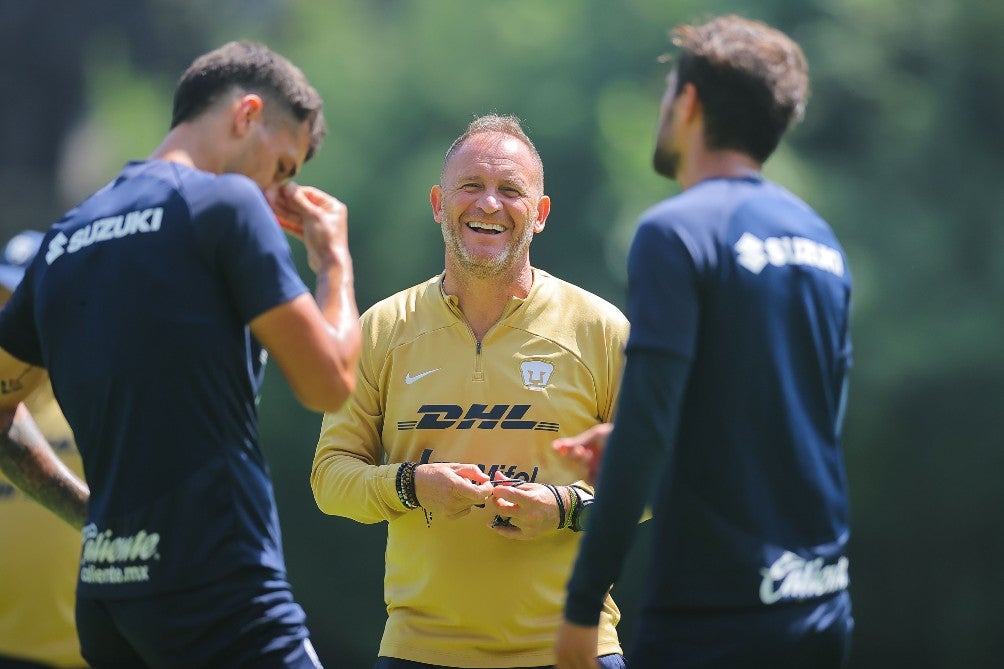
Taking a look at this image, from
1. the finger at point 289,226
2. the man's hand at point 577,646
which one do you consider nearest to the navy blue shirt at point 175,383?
the finger at point 289,226

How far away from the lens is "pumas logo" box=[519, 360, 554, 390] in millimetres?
3932

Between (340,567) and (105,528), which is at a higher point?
(105,528)

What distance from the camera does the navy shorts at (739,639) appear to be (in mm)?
2672

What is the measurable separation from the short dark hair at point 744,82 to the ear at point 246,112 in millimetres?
1050

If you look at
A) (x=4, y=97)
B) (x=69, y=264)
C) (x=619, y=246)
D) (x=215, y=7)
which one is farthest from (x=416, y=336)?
(x=4, y=97)

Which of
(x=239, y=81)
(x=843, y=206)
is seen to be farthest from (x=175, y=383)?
(x=843, y=206)

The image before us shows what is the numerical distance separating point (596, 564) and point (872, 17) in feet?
29.1

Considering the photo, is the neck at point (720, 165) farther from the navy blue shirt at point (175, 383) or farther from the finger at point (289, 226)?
the finger at point (289, 226)

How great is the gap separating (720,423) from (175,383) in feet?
3.96

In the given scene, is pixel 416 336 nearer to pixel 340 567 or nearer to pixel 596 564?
pixel 596 564

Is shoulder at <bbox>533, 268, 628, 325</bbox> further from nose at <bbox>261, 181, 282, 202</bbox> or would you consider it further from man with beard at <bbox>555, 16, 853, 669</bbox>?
man with beard at <bbox>555, 16, 853, 669</bbox>

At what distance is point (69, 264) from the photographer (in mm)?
3000

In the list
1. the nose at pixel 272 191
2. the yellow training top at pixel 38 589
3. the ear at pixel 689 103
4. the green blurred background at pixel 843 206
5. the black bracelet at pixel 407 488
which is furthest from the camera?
the green blurred background at pixel 843 206

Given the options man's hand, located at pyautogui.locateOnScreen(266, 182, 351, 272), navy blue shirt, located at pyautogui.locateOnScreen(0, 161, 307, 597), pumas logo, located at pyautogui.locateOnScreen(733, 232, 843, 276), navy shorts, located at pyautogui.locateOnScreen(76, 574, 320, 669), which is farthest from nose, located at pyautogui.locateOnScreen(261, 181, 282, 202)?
pumas logo, located at pyautogui.locateOnScreen(733, 232, 843, 276)
